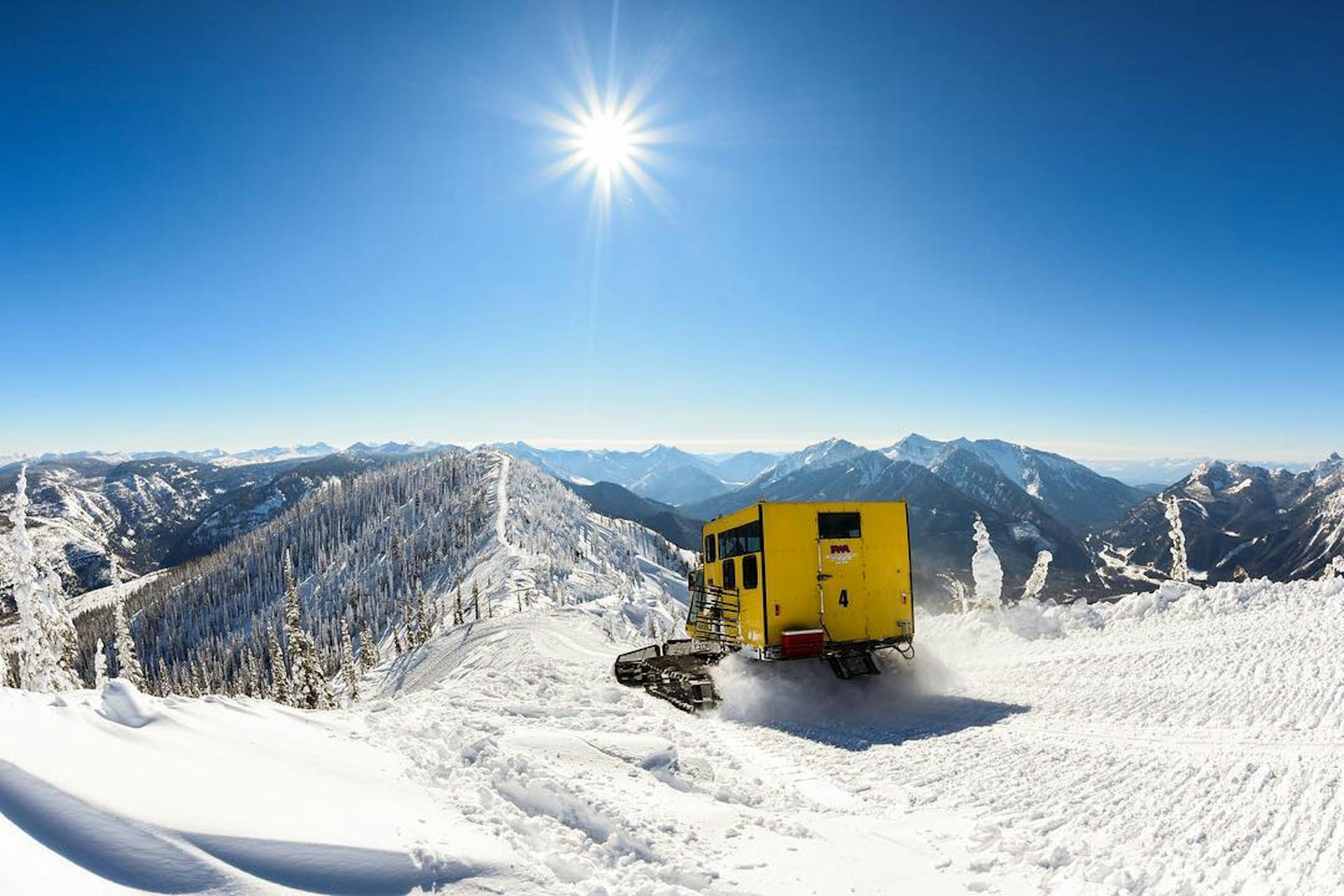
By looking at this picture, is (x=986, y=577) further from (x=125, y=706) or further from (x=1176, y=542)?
(x=125, y=706)

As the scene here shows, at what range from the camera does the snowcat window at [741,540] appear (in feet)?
48.9

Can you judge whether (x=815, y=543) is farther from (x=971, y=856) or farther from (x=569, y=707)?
(x=971, y=856)

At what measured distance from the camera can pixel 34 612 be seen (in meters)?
30.2

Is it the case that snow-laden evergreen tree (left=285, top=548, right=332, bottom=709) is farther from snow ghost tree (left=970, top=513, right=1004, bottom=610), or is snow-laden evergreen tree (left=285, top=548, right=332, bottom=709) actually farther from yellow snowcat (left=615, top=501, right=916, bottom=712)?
snow ghost tree (left=970, top=513, right=1004, bottom=610)

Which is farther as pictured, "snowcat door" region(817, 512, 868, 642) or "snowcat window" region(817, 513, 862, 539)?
"snowcat window" region(817, 513, 862, 539)

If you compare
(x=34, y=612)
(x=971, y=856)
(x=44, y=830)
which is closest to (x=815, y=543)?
(x=971, y=856)

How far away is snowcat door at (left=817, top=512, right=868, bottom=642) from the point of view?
47.9ft

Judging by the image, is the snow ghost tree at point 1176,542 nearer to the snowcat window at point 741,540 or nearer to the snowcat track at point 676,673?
the snowcat window at point 741,540

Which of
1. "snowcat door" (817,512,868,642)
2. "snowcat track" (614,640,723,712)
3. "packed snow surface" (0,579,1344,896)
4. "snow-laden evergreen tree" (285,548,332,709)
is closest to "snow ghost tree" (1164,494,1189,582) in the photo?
"packed snow surface" (0,579,1344,896)

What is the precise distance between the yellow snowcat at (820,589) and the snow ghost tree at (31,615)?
33.1 m

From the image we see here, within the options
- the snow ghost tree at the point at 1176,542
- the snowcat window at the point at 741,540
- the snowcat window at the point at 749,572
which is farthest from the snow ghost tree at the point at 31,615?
the snow ghost tree at the point at 1176,542

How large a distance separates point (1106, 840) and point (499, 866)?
18.5 ft

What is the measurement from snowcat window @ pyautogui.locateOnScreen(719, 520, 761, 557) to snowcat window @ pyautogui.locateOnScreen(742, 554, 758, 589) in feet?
0.51

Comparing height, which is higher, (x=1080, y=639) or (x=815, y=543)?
(x=815, y=543)
